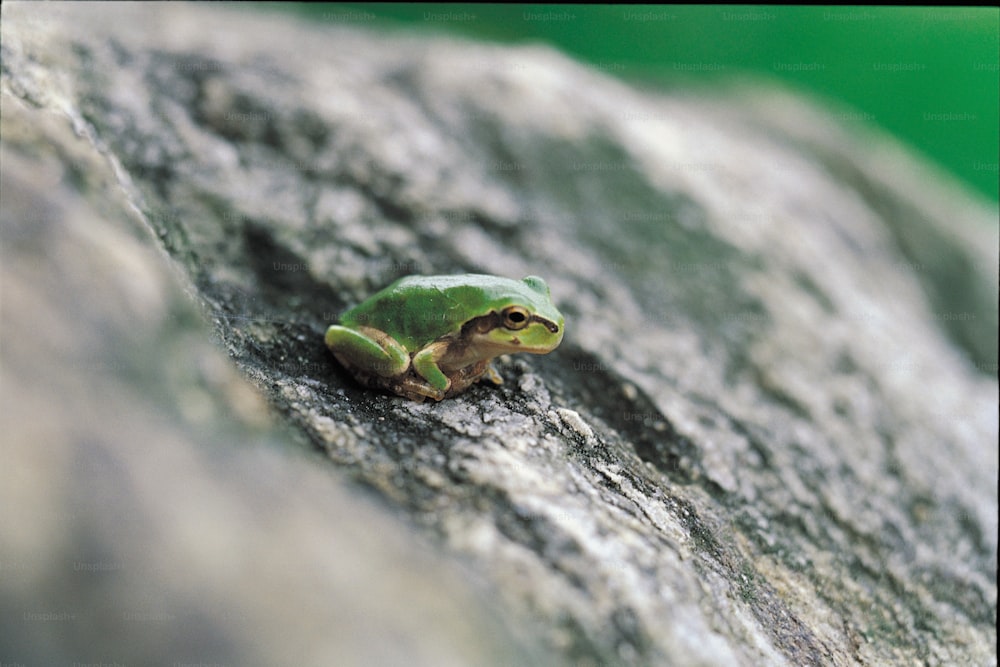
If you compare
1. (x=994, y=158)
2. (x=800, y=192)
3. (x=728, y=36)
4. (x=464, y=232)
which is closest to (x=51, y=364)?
(x=464, y=232)

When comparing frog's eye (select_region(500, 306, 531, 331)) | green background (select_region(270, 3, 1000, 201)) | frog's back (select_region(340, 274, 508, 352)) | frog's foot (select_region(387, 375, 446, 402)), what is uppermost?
green background (select_region(270, 3, 1000, 201))

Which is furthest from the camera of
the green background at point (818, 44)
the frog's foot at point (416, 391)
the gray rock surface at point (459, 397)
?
the green background at point (818, 44)

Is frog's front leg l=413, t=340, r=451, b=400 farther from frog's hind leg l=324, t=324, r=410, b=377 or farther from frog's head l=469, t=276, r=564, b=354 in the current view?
frog's head l=469, t=276, r=564, b=354

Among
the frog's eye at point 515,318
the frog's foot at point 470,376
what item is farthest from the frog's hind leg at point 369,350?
the frog's eye at point 515,318

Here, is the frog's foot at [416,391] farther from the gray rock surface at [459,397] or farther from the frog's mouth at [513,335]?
the frog's mouth at [513,335]

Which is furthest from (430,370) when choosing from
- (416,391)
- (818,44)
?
(818,44)

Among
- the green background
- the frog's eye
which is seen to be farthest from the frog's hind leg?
the green background

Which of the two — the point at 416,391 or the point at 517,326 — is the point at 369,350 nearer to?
the point at 416,391
